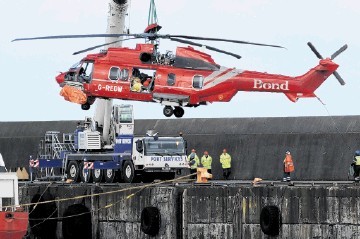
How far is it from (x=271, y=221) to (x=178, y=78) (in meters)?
12.4

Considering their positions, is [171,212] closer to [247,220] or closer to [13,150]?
[247,220]

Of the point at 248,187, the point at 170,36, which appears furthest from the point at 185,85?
the point at 248,187

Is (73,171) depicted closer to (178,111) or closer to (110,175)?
(110,175)

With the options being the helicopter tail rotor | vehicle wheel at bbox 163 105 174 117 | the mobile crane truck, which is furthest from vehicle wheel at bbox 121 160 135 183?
the helicopter tail rotor

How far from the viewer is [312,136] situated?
59031 millimetres

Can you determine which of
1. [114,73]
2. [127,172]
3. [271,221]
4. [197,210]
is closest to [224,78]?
[114,73]

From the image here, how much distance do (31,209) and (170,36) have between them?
8.12 m

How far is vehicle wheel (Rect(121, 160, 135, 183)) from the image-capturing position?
54.9 metres

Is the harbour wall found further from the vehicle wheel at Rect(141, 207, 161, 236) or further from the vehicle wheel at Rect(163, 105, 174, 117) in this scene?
the vehicle wheel at Rect(163, 105, 174, 117)

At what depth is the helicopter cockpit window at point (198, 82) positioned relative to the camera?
54.1 meters

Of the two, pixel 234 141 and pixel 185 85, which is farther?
pixel 234 141

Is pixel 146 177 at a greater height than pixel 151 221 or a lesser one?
greater

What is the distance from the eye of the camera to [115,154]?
56094 millimetres

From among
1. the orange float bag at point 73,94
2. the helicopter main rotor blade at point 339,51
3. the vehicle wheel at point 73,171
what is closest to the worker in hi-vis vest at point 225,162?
the vehicle wheel at point 73,171
